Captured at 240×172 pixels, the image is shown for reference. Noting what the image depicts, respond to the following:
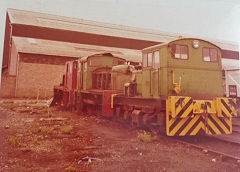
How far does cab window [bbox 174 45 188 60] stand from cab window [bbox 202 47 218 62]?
0.54 meters

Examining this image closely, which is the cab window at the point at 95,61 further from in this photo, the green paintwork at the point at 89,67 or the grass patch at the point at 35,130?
the grass patch at the point at 35,130

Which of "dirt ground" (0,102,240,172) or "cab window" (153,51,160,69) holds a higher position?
"cab window" (153,51,160,69)

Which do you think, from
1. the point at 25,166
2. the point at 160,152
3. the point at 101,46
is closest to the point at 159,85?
the point at 160,152

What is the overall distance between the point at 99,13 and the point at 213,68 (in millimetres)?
3160

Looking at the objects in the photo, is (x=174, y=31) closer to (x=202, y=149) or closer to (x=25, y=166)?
(x=202, y=149)

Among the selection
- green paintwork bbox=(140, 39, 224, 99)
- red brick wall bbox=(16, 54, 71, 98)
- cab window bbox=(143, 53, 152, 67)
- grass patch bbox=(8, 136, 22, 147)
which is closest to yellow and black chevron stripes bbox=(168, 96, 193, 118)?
green paintwork bbox=(140, 39, 224, 99)

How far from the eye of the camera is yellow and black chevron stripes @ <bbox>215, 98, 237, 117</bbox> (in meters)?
4.17

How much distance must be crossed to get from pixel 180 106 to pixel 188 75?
948 millimetres

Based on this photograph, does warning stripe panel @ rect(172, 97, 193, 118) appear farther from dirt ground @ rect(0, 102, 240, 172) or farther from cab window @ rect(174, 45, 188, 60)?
cab window @ rect(174, 45, 188, 60)

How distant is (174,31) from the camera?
438cm

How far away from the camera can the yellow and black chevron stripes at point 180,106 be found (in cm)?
393

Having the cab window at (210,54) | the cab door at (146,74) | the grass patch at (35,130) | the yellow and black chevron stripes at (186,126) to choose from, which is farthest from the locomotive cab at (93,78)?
the cab window at (210,54)

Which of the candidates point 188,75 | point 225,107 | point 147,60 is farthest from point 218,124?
point 147,60

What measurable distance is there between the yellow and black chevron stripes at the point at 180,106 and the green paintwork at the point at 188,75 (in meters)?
0.36
